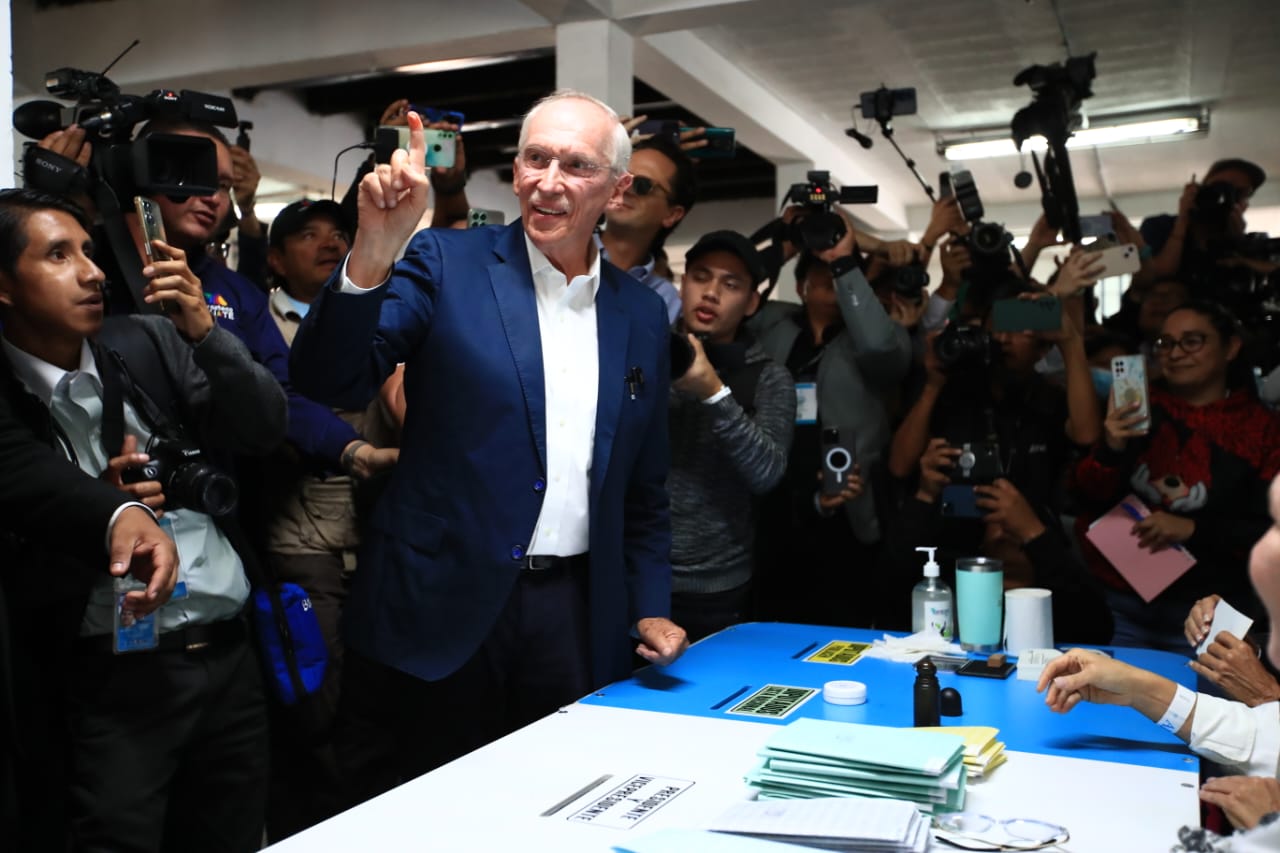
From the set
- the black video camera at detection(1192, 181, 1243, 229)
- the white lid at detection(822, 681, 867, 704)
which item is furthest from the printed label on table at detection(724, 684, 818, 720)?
the black video camera at detection(1192, 181, 1243, 229)

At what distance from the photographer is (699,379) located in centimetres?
243

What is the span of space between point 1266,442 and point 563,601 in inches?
78.5

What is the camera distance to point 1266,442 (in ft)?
9.56

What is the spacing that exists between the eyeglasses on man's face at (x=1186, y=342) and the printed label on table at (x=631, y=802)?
219cm

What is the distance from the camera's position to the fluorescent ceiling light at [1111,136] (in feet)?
22.7

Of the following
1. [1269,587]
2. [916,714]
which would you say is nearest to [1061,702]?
[916,714]

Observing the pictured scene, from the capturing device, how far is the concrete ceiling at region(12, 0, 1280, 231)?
450 cm

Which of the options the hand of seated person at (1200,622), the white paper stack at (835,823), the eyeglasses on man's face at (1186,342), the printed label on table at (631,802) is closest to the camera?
the white paper stack at (835,823)

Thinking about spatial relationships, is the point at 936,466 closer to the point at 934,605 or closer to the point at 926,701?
the point at 934,605

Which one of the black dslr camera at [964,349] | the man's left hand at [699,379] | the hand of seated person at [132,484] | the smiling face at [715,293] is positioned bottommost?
the hand of seated person at [132,484]

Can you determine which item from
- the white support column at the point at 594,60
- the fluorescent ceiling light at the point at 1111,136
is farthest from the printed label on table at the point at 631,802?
the fluorescent ceiling light at the point at 1111,136

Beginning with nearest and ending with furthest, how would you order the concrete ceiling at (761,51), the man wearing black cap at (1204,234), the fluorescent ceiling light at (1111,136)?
the man wearing black cap at (1204,234) → the concrete ceiling at (761,51) → the fluorescent ceiling light at (1111,136)

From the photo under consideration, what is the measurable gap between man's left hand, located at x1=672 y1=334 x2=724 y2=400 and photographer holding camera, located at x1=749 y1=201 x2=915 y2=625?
758 millimetres

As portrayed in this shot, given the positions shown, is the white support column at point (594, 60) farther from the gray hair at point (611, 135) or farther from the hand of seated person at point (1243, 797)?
the hand of seated person at point (1243, 797)
